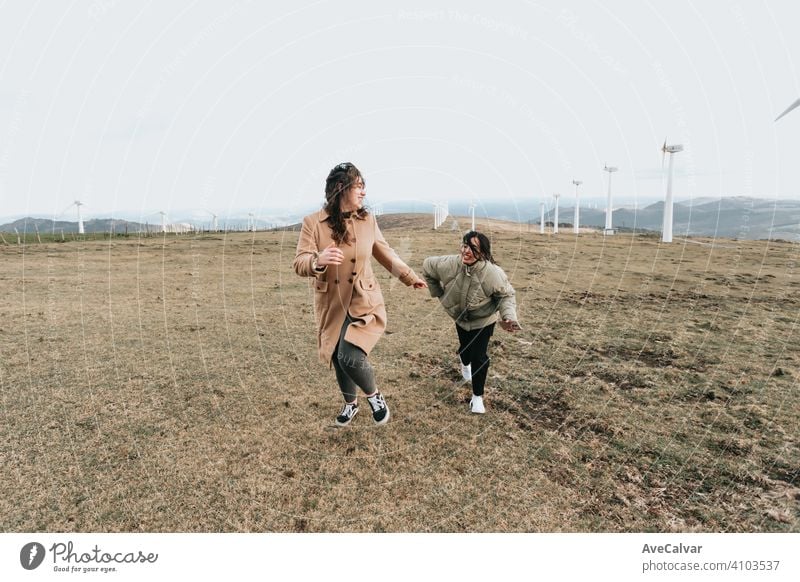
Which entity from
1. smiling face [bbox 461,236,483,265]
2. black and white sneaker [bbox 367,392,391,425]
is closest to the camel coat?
black and white sneaker [bbox 367,392,391,425]

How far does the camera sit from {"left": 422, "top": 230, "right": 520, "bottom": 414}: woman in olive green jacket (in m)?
5.90

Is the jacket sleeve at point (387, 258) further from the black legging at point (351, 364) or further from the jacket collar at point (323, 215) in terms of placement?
the black legging at point (351, 364)

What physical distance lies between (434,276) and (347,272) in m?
1.73

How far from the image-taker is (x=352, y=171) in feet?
15.3

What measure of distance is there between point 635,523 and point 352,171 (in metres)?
3.93

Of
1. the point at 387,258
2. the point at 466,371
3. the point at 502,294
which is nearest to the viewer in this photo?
the point at 387,258

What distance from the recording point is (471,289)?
20.0 feet

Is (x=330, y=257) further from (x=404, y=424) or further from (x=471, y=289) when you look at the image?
(x=404, y=424)

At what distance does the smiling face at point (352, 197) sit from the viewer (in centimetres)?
469

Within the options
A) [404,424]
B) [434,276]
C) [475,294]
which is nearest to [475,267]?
[475,294]

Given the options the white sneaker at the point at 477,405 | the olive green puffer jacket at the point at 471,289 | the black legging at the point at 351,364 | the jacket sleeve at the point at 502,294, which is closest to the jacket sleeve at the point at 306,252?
the black legging at the point at 351,364
